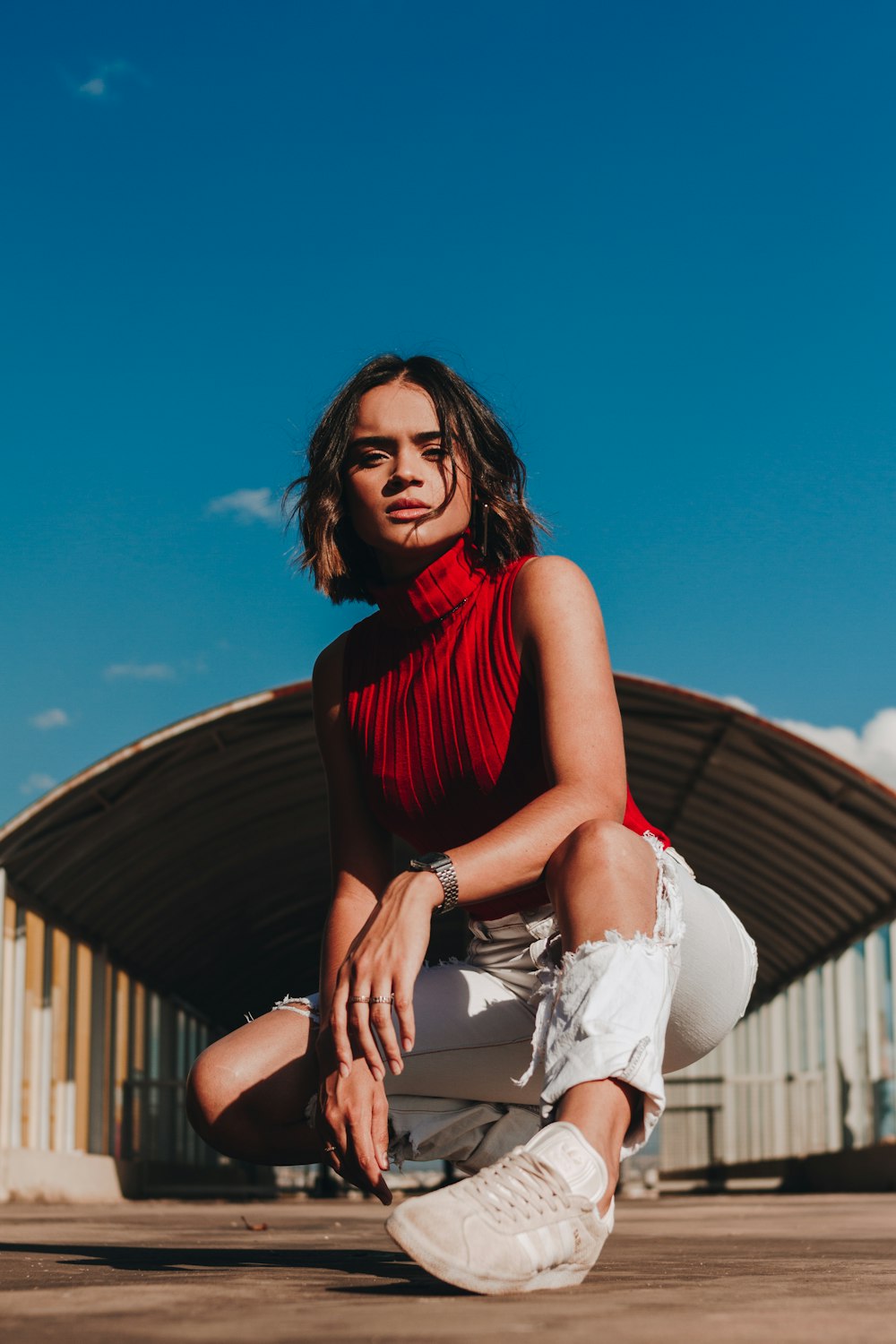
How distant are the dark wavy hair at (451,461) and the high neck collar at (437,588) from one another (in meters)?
0.05

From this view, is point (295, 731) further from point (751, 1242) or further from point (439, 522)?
point (439, 522)

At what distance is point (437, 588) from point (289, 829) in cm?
1517

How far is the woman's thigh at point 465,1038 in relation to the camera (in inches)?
109

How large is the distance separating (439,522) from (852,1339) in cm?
172

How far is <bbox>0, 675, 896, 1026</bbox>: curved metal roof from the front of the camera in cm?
1406

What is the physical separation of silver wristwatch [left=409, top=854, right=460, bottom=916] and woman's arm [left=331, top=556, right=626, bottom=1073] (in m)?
0.01

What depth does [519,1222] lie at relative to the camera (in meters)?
1.98

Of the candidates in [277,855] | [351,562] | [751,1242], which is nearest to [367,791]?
[351,562]

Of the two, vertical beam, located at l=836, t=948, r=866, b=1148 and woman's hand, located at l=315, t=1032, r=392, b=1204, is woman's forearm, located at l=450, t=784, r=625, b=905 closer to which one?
woman's hand, located at l=315, t=1032, r=392, b=1204

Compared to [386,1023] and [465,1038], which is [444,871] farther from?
[465,1038]

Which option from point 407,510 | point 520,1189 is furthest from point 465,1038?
point 407,510

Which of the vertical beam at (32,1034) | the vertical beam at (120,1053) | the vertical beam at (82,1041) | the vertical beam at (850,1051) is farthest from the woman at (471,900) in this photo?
the vertical beam at (120,1053)

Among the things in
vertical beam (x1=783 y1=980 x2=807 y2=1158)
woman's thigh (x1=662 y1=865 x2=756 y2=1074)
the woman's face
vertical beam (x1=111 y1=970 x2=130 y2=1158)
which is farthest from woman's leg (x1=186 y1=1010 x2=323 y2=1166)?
vertical beam (x1=783 y1=980 x2=807 y2=1158)

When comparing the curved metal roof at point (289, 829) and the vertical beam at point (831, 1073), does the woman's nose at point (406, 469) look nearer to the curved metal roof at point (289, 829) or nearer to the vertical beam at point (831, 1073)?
the curved metal roof at point (289, 829)
